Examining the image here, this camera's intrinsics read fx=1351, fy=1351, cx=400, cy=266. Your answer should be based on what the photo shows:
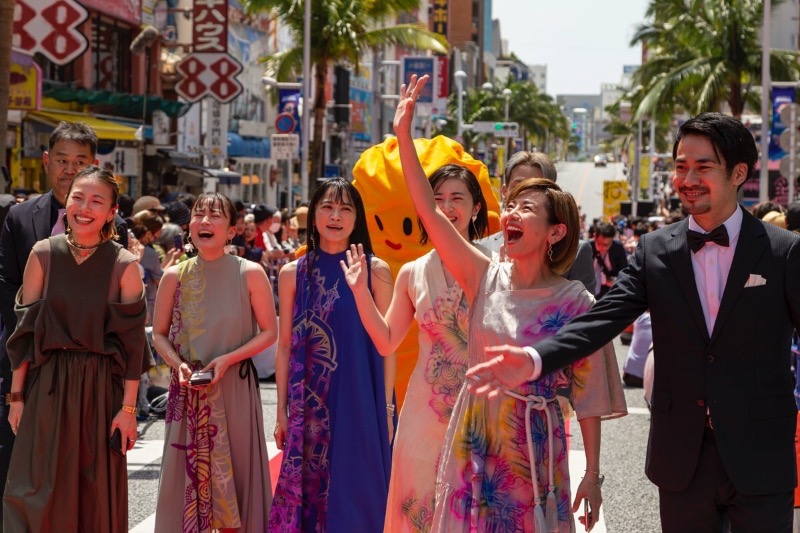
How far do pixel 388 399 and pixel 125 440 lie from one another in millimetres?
1309

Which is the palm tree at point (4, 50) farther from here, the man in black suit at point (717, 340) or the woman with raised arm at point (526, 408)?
the man in black suit at point (717, 340)

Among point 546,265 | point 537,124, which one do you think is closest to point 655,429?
point 546,265

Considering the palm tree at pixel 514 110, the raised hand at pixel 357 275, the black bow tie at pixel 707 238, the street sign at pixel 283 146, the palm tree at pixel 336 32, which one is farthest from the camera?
the palm tree at pixel 514 110

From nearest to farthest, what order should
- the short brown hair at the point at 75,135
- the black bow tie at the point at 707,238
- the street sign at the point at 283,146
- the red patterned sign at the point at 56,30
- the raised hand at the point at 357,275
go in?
the black bow tie at the point at 707,238 → the raised hand at the point at 357,275 → the short brown hair at the point at 75,135 → the red patterned sign at the point at 56,30 → the street sign at the point at 283,146

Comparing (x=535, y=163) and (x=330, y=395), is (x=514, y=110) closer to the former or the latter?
(x=535, y=163)

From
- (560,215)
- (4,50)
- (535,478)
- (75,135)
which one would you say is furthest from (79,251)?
(4,50)

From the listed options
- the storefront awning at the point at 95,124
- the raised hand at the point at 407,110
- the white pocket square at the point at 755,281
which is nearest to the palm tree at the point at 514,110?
the storefront awning at the point at 95,124

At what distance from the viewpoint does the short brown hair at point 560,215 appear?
15.6ft

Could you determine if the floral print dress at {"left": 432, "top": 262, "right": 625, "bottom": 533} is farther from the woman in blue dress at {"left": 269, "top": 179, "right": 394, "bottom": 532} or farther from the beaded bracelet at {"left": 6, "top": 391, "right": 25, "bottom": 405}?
the beaded bracelet at {"left": 6, "top": 391, "right": 25, "bottom": 405}

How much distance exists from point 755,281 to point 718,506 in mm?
786

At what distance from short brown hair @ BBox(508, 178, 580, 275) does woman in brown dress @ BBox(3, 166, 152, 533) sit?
214 cm

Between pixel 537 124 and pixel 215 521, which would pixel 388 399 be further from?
pixel 537 124

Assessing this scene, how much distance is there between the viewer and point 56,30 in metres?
13.6

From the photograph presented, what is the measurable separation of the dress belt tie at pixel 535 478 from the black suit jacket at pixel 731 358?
0.29 meters
